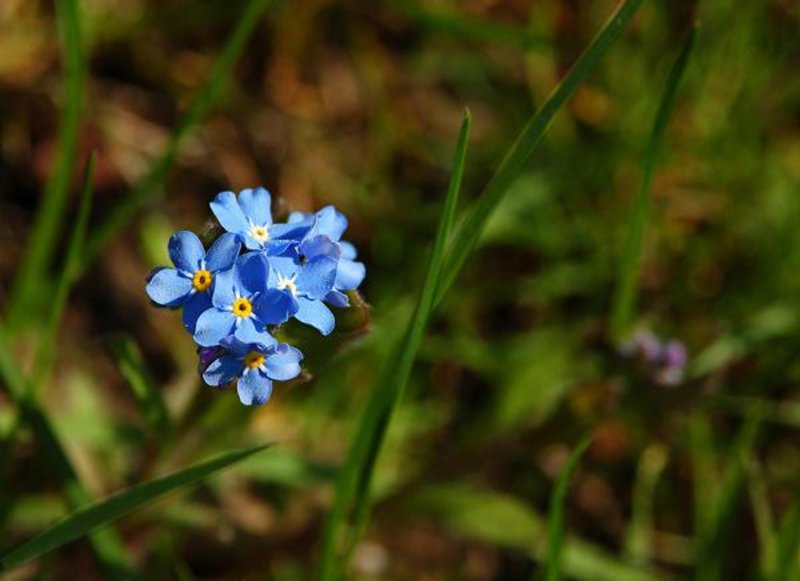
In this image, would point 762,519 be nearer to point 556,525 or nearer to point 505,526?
point 505,526

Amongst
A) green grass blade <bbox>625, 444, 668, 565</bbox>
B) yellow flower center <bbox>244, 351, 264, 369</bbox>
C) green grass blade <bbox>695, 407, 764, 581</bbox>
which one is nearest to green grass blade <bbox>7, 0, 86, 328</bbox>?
yellow flower center <bbox>244, 351, 264, 369</bbox>

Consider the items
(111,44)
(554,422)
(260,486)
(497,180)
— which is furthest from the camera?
(111,44)

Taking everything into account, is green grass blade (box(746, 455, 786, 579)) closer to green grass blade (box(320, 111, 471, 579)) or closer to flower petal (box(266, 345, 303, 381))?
green grass blade (box(320, 111, 471, 579))

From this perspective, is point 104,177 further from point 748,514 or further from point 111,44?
point 748,514

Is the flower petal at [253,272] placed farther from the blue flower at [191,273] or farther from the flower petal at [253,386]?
the flower petal at [253,386]

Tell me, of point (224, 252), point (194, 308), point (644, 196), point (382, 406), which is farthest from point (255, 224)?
point (644, 196)

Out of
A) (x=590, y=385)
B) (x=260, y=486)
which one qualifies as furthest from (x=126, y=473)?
(x=590, y=385)
